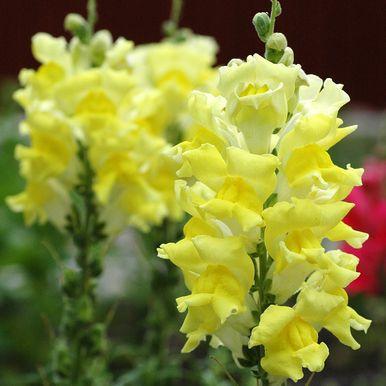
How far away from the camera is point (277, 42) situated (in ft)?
4.77

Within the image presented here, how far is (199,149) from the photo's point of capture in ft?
4.75

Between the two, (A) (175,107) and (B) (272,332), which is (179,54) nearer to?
(A) (175,107)

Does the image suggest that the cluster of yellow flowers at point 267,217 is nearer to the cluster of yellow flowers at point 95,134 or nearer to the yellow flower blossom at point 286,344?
the yellow flower blossom at point 286,344

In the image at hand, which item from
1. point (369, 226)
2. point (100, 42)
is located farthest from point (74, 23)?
point (369, 226)

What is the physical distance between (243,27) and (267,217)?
20.0 feet

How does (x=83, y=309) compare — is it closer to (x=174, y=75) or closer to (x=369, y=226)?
(x=174, y=75)

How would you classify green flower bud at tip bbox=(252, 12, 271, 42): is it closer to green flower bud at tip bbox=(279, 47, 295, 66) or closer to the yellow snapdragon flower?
green flower bud at tip bbox=(279, 47, 295, 66)

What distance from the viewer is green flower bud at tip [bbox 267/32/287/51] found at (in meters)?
1.45

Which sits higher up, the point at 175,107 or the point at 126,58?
the point at 126,58

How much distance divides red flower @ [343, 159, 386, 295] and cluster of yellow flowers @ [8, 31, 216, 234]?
2.73 feet

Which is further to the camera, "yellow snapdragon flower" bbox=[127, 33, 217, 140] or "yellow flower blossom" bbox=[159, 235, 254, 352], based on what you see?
"yellow snapdragon flower" bbox=[127, 33, 217, 140]

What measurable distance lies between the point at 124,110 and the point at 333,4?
5.39m

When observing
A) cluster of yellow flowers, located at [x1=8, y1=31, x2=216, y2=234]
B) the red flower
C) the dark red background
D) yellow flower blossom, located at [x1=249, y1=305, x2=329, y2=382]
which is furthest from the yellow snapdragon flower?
the dark red background

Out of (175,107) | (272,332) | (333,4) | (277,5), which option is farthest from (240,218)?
(333,4)
